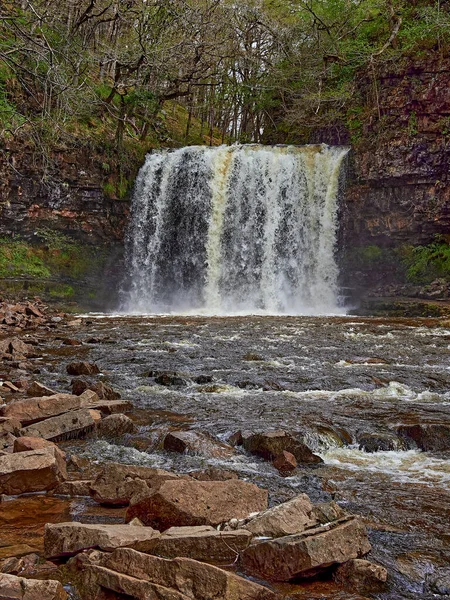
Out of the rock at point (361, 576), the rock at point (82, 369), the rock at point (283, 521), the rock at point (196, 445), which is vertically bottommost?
the rock at point (82, 369)

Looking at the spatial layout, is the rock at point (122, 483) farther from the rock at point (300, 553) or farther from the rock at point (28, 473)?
the rock at point (300, 553)

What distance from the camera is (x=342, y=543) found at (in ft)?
9.77

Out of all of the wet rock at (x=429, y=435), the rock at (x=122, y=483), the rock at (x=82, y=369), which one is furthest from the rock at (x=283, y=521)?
the rock at (x=82, y=369)

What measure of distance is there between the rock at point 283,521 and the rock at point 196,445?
1.71 m

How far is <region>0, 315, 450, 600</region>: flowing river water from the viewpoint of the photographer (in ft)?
11.6

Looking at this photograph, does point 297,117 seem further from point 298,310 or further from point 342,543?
point 342,543

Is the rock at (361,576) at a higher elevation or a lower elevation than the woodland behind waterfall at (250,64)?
lower

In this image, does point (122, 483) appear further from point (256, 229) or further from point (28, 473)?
point (256, 229)

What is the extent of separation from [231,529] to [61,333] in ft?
39.8

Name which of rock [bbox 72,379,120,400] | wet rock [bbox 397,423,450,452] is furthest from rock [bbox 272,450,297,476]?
rock [bbox 72,379,120,400]

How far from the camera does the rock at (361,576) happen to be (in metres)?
2.82

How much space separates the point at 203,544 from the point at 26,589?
0.88m

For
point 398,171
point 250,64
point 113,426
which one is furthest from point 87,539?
point 250,64

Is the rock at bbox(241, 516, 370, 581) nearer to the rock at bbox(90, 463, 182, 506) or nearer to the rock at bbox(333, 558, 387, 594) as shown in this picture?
the rock at bbox(333, 558, 387, 594)
